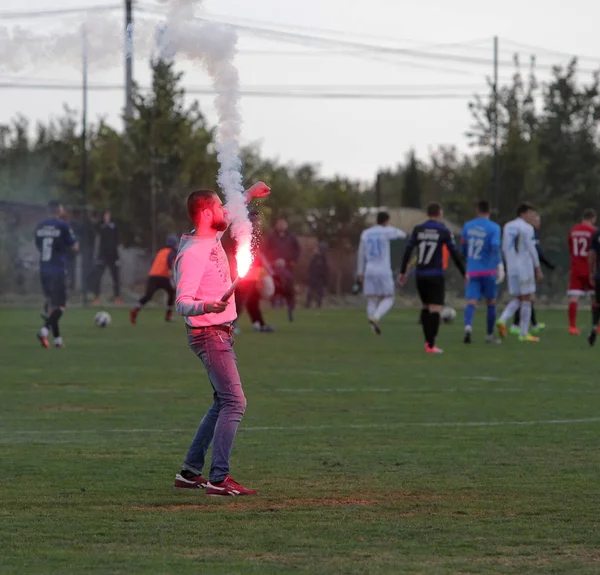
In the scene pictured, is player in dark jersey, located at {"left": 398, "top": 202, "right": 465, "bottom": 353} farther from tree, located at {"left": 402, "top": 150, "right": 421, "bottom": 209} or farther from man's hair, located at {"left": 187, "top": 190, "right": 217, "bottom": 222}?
tree, located at {"left": 402, "top": 150, "right": 421, "bottom": 209}

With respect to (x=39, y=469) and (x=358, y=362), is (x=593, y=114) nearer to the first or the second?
(x=358, y=362)

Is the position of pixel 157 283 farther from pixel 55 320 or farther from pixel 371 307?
pixel 55 320

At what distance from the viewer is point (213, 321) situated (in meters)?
9.11

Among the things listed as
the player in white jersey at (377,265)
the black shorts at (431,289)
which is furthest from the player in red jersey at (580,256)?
the black shorts at (431,289)

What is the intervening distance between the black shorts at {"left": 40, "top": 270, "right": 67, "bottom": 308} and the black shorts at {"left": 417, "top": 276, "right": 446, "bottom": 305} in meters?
5.64

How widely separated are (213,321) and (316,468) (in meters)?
1.60

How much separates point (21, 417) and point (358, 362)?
7.90 metres

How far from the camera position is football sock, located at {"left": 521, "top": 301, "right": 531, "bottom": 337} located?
84.6 ft

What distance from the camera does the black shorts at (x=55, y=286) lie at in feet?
77.6

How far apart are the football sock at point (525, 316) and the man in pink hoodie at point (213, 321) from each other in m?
17.1

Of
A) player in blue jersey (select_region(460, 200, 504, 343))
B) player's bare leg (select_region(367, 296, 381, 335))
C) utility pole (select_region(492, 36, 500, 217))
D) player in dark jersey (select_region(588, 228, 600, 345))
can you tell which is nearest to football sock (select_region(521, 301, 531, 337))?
player in blue jersey (select_region(460, 200, 504, 343))

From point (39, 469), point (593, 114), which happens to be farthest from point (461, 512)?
point (593, 114)

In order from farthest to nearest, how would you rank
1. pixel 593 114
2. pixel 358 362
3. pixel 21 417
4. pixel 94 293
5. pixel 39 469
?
pixel 593 114
pixel 94 293
pixel 358 362
pixel 21 417
pixel 39 469

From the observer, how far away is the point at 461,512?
8305 mm
